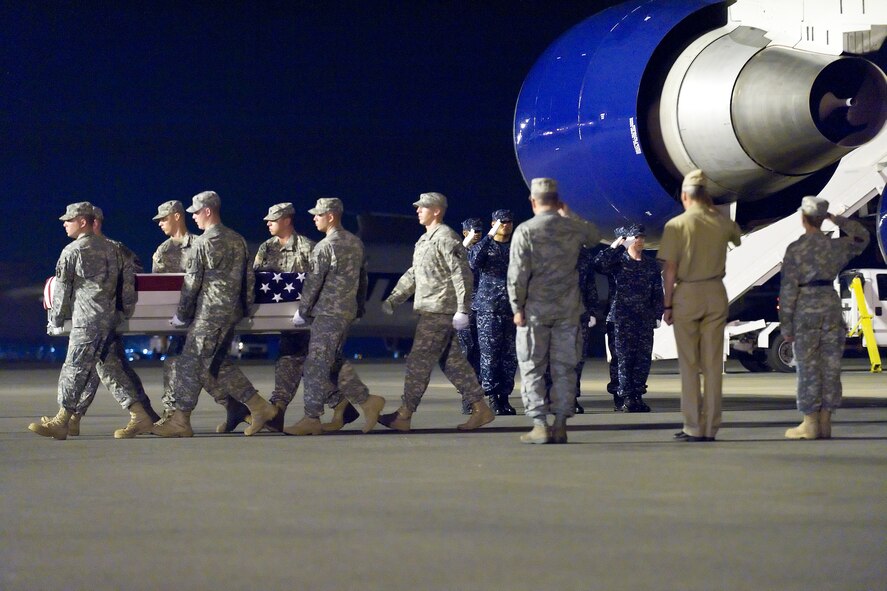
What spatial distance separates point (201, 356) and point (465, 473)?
2777 millimetres

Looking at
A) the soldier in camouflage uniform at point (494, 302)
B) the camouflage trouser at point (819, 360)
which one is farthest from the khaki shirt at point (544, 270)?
the soldier in camouflage uniform at point (494, 302)

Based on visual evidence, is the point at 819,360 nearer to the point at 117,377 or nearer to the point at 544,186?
the point at 544,186

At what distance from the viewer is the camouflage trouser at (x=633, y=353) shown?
11125mm

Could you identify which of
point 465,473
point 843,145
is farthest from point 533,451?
point 843,145

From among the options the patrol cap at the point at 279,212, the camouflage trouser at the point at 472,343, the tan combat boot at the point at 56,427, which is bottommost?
the tan combat boot at the point at 56,427

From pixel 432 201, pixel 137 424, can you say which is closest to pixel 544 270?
pixel 432 201

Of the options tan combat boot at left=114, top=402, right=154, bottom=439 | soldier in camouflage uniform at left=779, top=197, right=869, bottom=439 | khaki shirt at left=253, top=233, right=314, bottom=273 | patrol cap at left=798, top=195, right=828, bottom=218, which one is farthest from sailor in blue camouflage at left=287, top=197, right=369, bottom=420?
patrol cap at left=798, top=195, right=828, bottom=218

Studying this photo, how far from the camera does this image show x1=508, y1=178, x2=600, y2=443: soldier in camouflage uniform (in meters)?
8.03

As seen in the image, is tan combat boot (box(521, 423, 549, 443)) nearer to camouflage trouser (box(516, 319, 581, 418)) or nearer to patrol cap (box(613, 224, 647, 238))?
camouflage trouser (box(516, 319, 581, 418))

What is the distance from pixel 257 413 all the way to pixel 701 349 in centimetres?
295

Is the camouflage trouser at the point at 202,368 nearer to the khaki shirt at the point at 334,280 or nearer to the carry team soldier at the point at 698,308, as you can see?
the khaki shirt at the point at 334,280

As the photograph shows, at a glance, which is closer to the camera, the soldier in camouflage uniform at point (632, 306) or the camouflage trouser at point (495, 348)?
the camouflage trouser at point (495, 348)

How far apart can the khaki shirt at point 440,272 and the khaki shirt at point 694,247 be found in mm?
1450

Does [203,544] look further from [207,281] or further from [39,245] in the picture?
[39,245]
